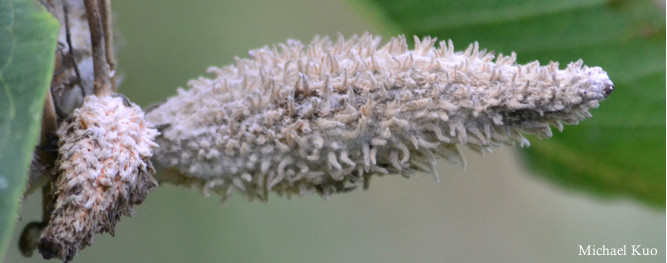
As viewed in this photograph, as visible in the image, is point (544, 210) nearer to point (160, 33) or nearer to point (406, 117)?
point (160, 33)

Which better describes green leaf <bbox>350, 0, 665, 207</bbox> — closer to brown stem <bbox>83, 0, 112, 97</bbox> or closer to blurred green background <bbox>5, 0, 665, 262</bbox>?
brown stem <bbox>83, 0, 112, 97</bbox>

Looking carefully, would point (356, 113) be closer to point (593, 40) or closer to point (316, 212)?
point (593, 40)

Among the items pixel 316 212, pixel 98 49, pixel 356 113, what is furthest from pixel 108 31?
A: pixel 316 212

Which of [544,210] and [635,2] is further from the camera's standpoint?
[544,210]

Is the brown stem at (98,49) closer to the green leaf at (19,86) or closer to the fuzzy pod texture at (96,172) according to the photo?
the fuzzy pod texture at (96,172)

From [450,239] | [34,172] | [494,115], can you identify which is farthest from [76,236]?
[450,239]

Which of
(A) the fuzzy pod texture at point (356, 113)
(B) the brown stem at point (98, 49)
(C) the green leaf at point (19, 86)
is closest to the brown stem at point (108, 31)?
(B) the brown stem at point (98, 49)
